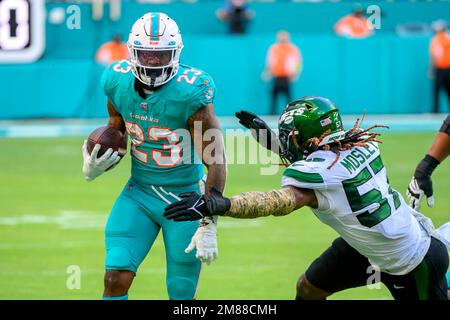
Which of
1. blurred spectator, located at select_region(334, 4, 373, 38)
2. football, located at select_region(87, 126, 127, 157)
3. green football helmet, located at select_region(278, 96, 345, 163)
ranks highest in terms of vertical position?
green football helmet, located at select_region(278, 96, 345, 163)

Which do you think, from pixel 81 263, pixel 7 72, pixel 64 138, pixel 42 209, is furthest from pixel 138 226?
pixel 7 72

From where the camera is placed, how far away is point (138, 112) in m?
5.66

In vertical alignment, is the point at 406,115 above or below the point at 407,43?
below

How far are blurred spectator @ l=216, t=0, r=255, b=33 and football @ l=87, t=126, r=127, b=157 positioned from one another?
14630mm

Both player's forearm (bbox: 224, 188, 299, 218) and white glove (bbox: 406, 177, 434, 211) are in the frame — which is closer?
player's forearm (bbox: 224, 188, 299, 218)

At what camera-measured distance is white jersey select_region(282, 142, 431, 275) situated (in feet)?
15.6

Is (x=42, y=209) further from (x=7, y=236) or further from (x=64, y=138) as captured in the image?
(x=64, y=138)

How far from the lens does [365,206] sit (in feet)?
16.0

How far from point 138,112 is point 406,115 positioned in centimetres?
1481

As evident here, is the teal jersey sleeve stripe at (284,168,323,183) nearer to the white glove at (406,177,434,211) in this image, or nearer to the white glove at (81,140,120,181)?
the white glove at (81,140,120,181)

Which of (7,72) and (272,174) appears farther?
(7,72)

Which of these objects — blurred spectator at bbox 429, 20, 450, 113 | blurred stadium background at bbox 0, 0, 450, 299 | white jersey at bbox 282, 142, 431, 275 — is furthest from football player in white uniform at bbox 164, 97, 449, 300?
blurred spectator at bbox 429, 20, 450, 113

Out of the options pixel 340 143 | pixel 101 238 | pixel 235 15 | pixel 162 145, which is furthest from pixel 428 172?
pixel 235 15

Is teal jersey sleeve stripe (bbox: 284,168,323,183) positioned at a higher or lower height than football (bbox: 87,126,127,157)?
higher
